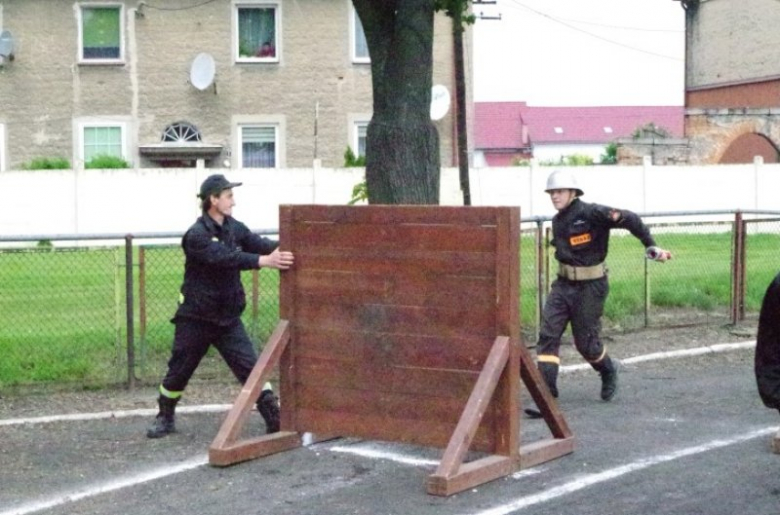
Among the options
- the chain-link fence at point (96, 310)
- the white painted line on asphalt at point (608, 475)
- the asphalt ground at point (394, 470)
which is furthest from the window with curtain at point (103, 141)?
the white painted line on asphalt at point (608, 475)

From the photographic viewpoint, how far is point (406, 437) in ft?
28.1

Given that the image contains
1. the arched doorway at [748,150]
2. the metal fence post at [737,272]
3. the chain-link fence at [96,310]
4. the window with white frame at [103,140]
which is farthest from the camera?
the arched doorway at [748,150]

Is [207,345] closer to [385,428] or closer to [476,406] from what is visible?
[385,428]

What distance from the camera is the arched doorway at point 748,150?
43.2m

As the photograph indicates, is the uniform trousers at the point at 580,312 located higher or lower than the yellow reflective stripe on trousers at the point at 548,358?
higher

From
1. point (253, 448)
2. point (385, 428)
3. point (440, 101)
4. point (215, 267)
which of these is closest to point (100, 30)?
point (440, 101)

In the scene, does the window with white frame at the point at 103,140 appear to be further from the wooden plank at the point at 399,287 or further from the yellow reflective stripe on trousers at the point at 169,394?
the wooden plank at the point at 399,287

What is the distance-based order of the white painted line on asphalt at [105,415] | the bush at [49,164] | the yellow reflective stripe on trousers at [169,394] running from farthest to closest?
the bush at [49,164]
the white painted line on asphalt at [105,415]
the yellow reflective stripe on trousers at [169,394]

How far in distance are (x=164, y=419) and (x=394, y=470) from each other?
2.05 m

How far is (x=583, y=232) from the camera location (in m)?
10.4

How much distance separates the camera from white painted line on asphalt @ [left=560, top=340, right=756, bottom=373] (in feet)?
41.4

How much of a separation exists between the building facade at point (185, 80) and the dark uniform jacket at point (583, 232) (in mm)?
24437

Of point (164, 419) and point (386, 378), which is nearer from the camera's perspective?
point (386, 378)

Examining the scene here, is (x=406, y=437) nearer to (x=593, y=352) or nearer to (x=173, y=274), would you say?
(x=593, y=352)
